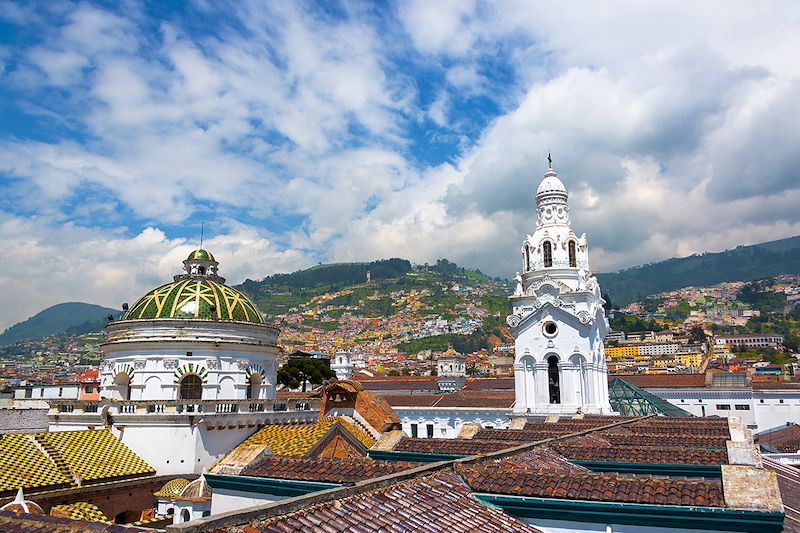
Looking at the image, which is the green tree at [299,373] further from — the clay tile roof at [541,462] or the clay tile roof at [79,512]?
the clay tile roof at [541,462]

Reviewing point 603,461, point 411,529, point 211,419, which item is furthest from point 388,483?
point 211,419

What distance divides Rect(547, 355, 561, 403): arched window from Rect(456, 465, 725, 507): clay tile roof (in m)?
21.4

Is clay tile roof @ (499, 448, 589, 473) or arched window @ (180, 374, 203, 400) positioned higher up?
arched window @ (180, 374, 203, 400)

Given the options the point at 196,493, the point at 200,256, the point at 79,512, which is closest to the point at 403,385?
the point at 200,256

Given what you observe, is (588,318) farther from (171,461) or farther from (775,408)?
(775,408)

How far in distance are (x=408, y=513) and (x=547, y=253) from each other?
24.2 metres

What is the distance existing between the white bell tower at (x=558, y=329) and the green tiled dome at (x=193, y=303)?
41.6ft

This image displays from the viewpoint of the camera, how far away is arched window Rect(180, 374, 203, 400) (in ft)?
65.6

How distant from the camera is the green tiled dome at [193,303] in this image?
20734 mm

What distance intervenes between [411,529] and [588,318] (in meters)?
22.7

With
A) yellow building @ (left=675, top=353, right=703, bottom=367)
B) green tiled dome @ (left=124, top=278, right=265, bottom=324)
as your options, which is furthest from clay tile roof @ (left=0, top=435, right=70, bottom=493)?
yellow building @ (left=675, top=353, right=703, bottom=367)

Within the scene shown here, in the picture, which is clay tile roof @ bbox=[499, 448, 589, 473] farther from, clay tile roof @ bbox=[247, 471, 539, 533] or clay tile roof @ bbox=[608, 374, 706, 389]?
clay tile roof @ bbox=[608, 374, 706, 389]

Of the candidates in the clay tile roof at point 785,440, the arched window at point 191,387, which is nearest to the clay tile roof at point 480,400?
the clay tile roof at point 785,440

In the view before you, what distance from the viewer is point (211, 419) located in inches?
725
